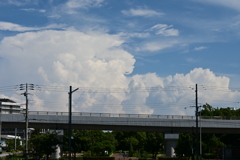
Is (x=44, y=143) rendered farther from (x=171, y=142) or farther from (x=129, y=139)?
(x=129, y=139)

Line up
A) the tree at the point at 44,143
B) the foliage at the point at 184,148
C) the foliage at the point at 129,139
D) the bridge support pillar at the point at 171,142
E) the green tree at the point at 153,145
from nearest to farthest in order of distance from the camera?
the tree at the point at 44,143 → the foliage at the point at 184,148 → the bridge support pillar at the point at 171,142 → the green tree at the point at 153,145 → the foliage at the point at 129,139

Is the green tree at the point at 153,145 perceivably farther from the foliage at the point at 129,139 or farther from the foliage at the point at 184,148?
the foliage at the point at 129,139

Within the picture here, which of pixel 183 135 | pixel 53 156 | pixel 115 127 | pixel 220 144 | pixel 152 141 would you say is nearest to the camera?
pixel 53 156

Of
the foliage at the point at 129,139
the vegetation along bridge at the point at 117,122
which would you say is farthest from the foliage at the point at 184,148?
the foliage at the point at 129,139

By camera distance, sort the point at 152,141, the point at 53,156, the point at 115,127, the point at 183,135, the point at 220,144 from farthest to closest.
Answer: the point at 220,144 < the point at 183,135 < the point at 152,141 < the point at 115,127 < the point at 53,156

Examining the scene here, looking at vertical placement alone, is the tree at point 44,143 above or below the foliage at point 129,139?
above

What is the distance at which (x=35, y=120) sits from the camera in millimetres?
76875

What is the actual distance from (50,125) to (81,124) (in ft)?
20.5

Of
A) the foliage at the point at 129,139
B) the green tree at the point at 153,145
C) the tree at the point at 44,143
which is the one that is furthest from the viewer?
the foliage at the point at 129,139

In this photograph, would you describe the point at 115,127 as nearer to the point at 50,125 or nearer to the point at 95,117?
the point at 95,117

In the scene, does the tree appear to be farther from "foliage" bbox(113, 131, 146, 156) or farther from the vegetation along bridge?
"foliage" bbox(113, 131, 146, 156)

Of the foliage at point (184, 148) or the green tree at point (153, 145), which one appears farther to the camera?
the green tree at point (153, 145)

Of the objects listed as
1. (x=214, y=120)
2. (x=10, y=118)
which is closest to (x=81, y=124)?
(x=10, y=118)

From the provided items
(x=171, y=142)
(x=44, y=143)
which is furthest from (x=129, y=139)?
(x=44, y=143)
